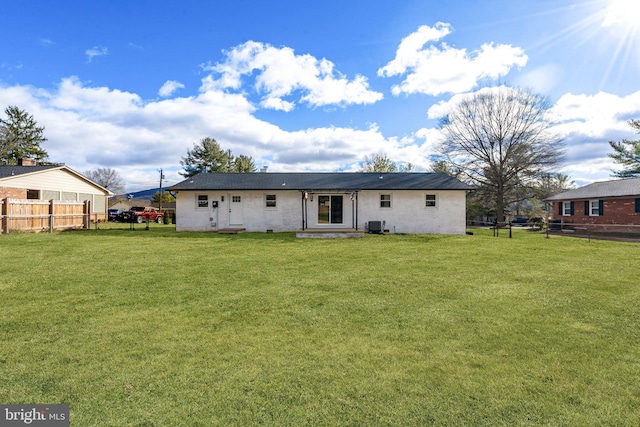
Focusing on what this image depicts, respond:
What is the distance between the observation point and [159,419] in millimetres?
2393

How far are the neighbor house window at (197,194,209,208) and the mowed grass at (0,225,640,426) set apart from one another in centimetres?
1197

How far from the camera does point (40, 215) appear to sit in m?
16.7

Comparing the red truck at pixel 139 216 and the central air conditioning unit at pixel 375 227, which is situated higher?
the red truck at pixel 139 216

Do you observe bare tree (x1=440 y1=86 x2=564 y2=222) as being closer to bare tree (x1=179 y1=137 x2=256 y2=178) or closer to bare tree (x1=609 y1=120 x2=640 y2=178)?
bare tree (x1=609 y1=120 x2=640 y2=178)

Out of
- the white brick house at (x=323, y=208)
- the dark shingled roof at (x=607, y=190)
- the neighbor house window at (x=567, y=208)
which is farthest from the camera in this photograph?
the neighbor house window at (x=567, y=208)

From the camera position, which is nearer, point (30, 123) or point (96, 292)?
point (96, 292)

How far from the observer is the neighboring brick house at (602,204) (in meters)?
21.7

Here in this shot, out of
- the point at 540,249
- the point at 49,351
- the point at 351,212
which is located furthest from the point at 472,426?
the point at 351,212

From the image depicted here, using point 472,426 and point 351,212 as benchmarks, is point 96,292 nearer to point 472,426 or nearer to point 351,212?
point 472,426

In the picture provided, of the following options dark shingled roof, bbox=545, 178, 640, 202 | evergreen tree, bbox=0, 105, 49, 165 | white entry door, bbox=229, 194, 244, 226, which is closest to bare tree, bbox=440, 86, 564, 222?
dark shingled roof, bbox=545, 178, 640, 202

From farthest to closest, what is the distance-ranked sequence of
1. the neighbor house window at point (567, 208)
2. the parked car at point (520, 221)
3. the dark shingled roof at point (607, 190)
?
the parked car at point (520, 221), the neighbor house window at point (567, 208), the dark shingled roof at point (607, 190)

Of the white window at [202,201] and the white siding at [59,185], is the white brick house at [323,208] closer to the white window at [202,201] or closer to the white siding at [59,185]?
the white window at [202,201]

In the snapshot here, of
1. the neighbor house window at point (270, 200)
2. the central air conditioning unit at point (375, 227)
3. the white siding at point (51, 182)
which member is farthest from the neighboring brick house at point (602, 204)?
the white siding at point (51, 182)

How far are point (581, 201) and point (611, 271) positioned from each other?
22613mm
